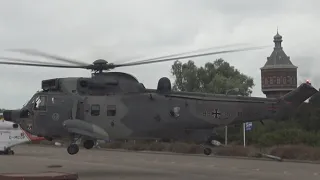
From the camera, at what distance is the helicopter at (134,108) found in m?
20.8

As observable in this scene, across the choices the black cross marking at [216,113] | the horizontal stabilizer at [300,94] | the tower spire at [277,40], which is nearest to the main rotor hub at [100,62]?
the black cross marking at [216,113]

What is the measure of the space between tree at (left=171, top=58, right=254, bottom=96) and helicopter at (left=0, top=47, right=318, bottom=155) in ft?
218

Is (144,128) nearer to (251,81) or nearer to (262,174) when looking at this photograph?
(262,174)

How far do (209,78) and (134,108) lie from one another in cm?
7350

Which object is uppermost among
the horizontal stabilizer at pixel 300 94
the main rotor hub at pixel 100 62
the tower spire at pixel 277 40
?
the tower spire at pixel 277 40

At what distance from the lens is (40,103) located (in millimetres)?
21266

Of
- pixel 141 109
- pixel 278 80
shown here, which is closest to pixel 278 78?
pixel 278 80

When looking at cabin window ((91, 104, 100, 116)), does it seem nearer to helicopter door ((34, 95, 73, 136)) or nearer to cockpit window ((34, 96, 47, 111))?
helicopter door ((34, 95, 73, 136))

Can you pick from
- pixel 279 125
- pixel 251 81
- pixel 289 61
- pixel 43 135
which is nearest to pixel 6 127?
pixel 43 135

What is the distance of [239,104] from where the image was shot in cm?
2081

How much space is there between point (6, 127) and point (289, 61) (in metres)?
105

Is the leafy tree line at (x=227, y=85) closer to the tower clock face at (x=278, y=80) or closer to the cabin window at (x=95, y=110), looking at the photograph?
the tower clock face at (x=278, y=80)

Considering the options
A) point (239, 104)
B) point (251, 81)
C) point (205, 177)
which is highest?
point (251, 81)

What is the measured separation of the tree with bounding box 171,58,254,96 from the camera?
88.6m
